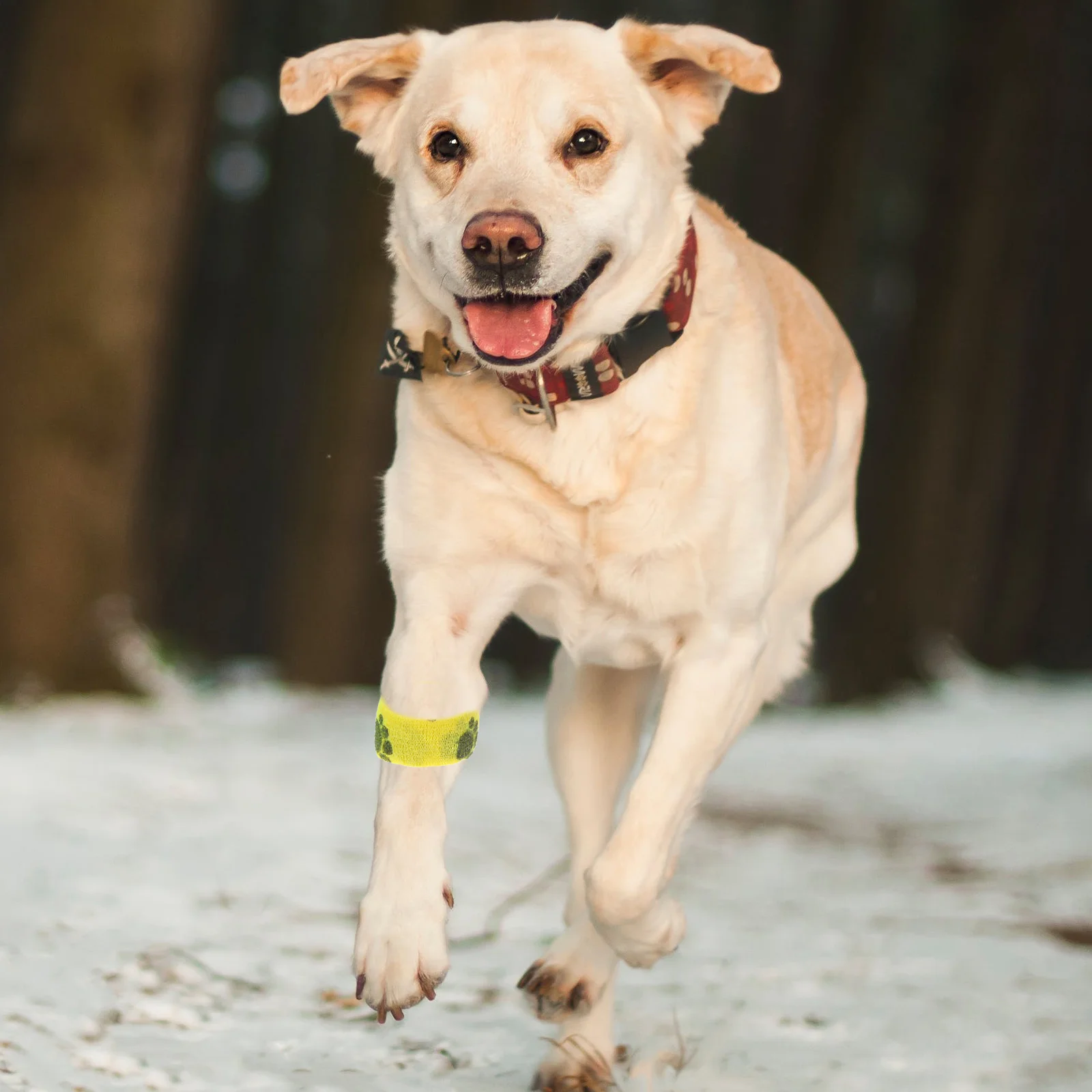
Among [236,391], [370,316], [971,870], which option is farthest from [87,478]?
[236,391]

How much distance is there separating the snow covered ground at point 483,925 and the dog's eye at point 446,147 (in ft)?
6.47

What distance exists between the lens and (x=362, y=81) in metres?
3.87

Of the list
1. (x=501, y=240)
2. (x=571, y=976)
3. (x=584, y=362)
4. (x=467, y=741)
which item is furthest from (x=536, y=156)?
(x=571, y=976)

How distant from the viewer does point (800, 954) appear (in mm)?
4910

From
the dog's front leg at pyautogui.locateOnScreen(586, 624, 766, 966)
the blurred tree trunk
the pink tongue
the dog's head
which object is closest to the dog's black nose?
the dog's head

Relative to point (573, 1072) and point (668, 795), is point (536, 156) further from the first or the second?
point (573, 1072)

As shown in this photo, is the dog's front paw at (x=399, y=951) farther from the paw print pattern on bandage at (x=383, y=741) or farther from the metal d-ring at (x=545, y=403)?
the metal d-ring at (x=545, y=403)

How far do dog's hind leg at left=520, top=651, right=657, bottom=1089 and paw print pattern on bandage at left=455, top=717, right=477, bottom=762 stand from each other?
0.51 m

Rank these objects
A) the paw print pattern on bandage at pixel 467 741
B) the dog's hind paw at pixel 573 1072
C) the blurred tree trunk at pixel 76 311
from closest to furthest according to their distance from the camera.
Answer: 1. the paw print pattern on bandage at pixel 467 741
2. the dog's hind paw at pixel 573 1072
3. the blurred tree trunk at pixel 76 311

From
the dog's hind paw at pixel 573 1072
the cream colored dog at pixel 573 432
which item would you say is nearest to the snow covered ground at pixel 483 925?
the dog's hind paw at pixel 573 1072

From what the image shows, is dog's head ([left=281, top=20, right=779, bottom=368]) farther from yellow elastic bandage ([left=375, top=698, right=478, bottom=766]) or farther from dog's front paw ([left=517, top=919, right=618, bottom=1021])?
dog's front paw ([left=517, top=919, right=618, bottom=1021])

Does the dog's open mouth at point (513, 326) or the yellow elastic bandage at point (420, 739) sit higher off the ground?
the dog's open mouth at point (513, 326)

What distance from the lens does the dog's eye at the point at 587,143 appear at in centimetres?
353

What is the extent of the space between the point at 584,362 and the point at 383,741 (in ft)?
3.04
